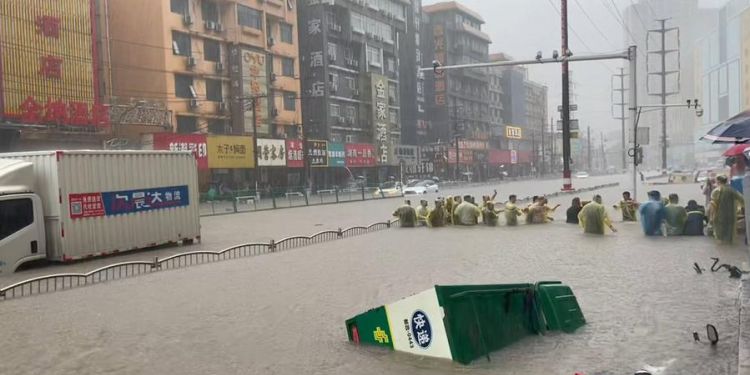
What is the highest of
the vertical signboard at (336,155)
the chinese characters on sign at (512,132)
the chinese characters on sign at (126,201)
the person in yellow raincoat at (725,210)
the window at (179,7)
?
the window at (179,7)

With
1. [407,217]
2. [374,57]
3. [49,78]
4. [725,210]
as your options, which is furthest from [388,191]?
[725,210]

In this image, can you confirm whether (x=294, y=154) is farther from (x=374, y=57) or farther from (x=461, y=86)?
(x=461, y=86)

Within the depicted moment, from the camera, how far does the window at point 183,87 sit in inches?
1619

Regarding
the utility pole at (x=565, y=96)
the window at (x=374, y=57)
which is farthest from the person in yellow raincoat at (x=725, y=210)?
the window at (x=374, y=57)

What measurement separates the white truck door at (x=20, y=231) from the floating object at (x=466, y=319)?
8.99 meters

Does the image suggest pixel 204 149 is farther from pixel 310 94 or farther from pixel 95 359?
pixel 95 359

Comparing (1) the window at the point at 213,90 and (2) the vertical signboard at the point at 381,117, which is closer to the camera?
(1) the window at the point at 213,90

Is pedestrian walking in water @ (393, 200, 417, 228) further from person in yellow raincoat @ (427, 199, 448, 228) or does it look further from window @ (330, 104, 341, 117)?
window @ (330, 104, 341, 117)

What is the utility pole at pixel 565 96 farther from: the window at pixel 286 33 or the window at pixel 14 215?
the window at pixel 286 33

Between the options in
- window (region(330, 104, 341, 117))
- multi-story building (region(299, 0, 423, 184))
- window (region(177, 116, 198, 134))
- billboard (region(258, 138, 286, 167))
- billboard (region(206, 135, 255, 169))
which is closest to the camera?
billboard (region(206, 135, 255, 169))

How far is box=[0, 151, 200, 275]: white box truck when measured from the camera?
12.7m

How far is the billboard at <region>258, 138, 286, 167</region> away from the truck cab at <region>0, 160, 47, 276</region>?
103ft

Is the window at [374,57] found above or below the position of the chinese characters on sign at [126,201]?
above

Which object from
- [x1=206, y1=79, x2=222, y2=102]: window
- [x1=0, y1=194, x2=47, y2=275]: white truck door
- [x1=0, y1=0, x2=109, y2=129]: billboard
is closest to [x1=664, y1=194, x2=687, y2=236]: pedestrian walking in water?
[x1=0, y1=194, x2=47, y2=275]: white truck door
